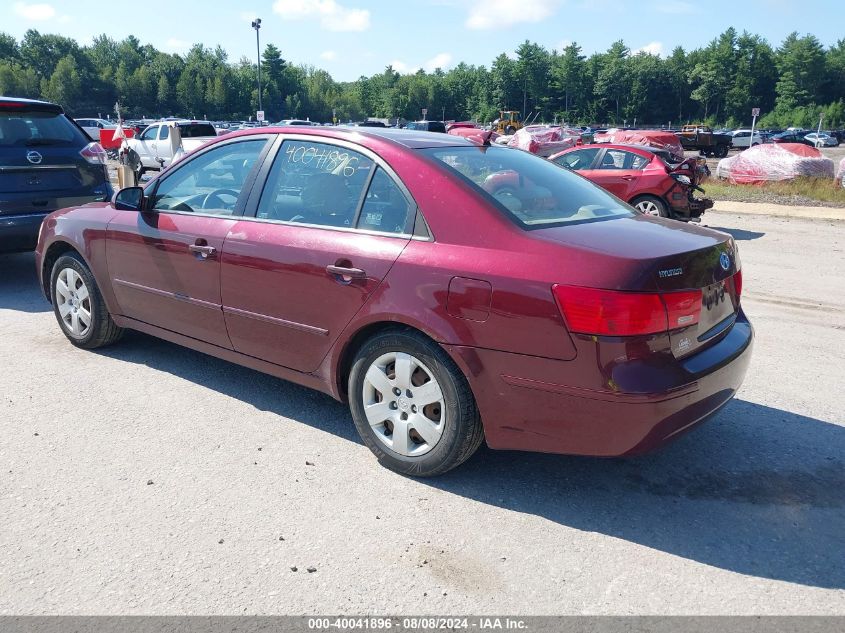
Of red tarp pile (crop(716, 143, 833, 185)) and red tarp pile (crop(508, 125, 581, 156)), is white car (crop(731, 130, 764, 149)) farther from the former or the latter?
red tarp pile (crop(716, 143, 833, 185))

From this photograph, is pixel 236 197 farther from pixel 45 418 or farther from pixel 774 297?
pixel 774 297

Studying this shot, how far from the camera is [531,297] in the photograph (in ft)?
9.75

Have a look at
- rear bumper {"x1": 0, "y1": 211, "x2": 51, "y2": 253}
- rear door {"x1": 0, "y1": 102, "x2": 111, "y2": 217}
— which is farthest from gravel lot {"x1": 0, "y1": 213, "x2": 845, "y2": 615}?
rear door {"x1": 0, "y1": 102, "x2": 111, "y2": 217}

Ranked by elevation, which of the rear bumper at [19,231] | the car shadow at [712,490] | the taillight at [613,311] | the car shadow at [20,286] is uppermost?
the taillight at [613,311]

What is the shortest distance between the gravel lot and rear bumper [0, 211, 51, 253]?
2819 millimetres

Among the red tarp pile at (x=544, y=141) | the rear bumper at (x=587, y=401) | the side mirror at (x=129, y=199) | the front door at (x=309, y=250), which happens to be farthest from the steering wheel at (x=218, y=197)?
the red tarp pile at (x=544, y=141)

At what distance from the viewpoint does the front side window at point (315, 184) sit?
12.3ft

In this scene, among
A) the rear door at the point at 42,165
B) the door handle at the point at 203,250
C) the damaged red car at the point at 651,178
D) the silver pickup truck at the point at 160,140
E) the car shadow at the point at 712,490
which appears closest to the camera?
the car shadow at the point at 712,490

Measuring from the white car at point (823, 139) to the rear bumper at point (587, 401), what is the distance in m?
59.8

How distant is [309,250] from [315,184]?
44cm

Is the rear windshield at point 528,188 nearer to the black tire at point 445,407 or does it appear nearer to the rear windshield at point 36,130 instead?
the black tire at point 445,407

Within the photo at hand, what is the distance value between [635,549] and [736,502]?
690 millimetres

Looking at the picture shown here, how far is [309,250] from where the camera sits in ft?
12.2

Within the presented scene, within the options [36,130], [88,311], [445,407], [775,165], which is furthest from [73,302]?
[775,165]
